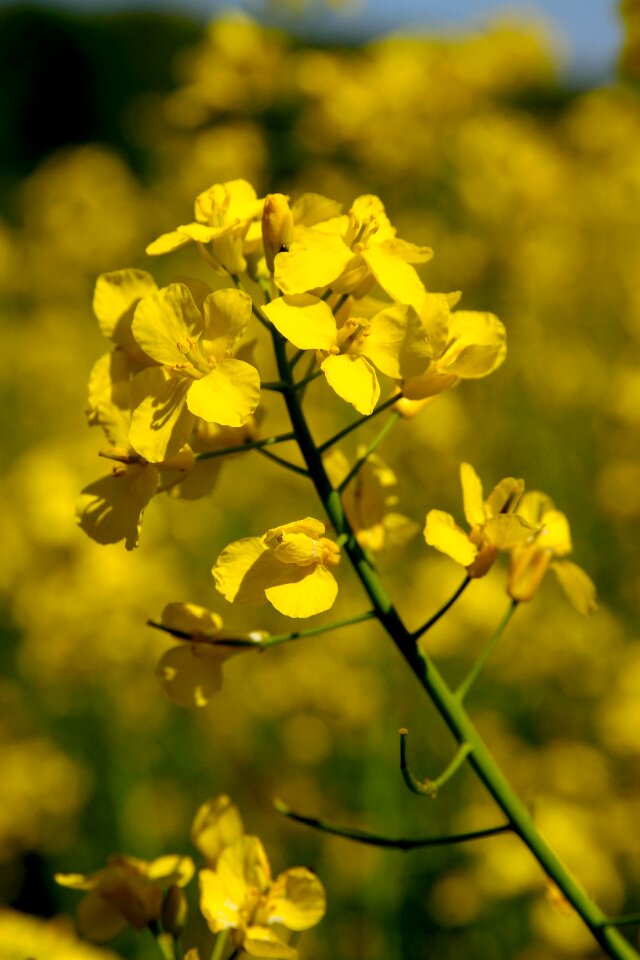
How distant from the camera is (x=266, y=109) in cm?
403

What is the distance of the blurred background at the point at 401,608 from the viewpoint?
2965 millimetres

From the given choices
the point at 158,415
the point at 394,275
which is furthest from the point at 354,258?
the point at 158,415

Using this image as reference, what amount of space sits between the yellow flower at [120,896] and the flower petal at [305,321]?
0.68 meters

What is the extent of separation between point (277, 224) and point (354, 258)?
0.29ft

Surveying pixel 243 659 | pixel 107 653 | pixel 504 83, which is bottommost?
pixel 243 659

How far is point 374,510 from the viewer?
131cm

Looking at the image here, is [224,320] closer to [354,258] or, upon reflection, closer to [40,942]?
[354,258]

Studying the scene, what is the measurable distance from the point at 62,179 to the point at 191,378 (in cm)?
701

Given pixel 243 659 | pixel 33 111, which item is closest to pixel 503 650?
pixel 243 659

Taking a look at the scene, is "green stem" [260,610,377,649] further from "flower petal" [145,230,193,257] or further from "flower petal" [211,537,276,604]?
"flower petal" [145,230,193,257]

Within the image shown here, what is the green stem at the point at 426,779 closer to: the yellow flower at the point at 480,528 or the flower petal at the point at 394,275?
the yellow flower at the point at 480,528

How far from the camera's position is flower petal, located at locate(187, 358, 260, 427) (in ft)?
3.42

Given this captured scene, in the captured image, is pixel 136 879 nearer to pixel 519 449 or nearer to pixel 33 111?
pixel 519 449

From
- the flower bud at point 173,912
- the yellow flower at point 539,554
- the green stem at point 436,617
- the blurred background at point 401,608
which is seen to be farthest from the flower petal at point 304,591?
the blurred background at point 401,608
